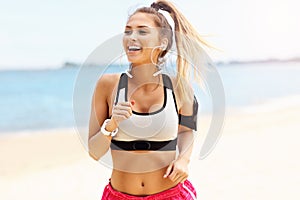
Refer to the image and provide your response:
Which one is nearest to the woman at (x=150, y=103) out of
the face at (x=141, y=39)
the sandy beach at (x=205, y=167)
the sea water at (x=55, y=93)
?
the face at (x=141, y=39)

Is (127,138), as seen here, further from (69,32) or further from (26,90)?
(69,32)

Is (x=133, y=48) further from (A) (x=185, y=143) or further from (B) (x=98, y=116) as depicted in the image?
(A) (x=185, y=143)

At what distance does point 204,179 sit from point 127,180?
2.76m

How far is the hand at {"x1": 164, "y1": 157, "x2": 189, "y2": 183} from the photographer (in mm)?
1422

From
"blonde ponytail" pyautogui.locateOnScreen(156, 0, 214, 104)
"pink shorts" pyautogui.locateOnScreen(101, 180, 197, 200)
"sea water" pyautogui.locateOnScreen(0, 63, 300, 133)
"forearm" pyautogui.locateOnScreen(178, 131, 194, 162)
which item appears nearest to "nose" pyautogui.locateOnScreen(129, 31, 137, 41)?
"blonde ponytail" pyautogui.locateOnScreen(156, 0, 214, 104)

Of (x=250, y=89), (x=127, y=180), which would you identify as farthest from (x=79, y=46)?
(x=127, y=180)

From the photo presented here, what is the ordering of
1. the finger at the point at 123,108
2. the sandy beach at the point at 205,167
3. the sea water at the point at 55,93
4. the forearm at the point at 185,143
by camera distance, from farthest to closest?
the sea water at the point at 55,93, the sandy beach at the point at 205,167, the forearm at the point at 185,143, the finger at the point at 123,108

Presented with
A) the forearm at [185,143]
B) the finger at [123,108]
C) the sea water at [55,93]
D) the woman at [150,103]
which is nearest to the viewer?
the finger at [123,108]

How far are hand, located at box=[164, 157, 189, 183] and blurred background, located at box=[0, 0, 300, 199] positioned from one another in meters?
0.27

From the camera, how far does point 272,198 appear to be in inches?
143

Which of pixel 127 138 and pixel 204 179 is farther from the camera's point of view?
pixel 204 179

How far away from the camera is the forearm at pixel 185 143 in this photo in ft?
4.79

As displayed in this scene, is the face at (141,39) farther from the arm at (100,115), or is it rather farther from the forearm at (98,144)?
the forearm at (98,144)

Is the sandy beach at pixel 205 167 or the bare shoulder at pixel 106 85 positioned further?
the sandy beach at pixel 205 167
